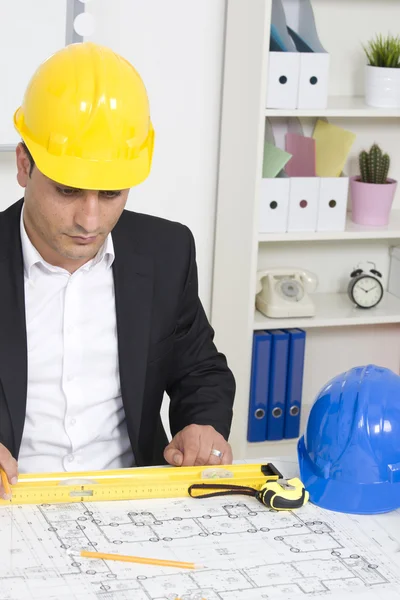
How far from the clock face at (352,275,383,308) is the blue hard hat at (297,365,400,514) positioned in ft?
5.42

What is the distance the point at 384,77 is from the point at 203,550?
199 cm

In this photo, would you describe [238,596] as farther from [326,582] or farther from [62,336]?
[62,336]

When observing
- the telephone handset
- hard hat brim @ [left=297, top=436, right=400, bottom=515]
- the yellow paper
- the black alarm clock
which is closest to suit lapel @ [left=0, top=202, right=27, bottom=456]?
hard hat brim @ [left=297, top=436, right=400, bottom=515]

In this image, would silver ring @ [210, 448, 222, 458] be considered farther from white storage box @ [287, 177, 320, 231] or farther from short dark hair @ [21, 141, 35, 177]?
white storage box @ [287, 177, 320, 231]

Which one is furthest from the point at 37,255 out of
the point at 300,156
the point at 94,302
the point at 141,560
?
the point at 300,156

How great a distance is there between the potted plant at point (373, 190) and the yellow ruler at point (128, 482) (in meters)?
1.63

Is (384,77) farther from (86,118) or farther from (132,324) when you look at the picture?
(86,118)

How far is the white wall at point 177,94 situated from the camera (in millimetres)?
2986

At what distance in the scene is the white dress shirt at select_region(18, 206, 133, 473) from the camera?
76.4 inches

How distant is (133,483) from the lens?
1672 millimetres

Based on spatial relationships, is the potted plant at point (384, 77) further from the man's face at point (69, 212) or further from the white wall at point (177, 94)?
the man's face at point (69, 212)

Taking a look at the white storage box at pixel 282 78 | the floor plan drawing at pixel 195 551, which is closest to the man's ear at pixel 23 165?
the floor plan drawing at pixel 195 551

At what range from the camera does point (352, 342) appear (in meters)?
3.59

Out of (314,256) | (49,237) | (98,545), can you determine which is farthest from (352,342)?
(98,545)
